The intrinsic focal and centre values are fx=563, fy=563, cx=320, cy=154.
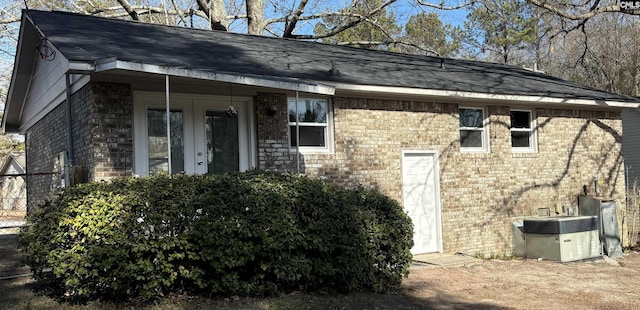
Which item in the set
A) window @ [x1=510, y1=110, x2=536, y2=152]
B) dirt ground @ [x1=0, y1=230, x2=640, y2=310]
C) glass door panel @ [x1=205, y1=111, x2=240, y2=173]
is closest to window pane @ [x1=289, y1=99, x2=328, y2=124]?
glass door panel @ [x1=205, y1=111, x2=240, y2=173]

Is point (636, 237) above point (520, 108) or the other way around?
the other way around

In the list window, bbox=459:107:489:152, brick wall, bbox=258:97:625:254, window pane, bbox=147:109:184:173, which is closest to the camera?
window pane, bbox=147:109:184:173

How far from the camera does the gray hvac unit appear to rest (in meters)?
13.0

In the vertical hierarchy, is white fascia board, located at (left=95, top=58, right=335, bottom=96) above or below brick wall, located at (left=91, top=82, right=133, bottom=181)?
above

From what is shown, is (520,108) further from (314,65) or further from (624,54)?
(624,54)

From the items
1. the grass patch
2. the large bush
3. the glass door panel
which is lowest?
the grass patch

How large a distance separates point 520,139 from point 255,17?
1189 centimetres

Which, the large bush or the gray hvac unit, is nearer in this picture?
the large bush

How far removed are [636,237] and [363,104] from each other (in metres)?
8.85

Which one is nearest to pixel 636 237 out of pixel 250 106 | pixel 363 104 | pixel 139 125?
pixel 363 104

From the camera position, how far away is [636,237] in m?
14.6

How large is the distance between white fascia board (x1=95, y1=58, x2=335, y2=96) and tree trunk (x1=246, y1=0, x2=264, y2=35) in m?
13.4

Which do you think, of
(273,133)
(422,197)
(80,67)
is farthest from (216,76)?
(422,197)

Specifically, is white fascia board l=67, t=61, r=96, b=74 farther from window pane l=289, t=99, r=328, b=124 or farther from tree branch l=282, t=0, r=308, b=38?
tree branch l=282, t=0, r=308, b=38
